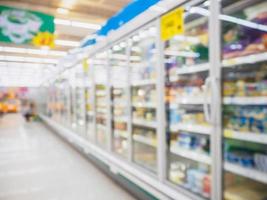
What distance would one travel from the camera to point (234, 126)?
6.11 ft

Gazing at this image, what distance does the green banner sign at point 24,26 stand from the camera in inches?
211

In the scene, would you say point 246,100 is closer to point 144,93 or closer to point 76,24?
point 144,93

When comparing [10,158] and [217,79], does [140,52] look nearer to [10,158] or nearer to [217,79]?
[217,79]

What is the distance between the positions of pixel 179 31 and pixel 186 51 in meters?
0.43

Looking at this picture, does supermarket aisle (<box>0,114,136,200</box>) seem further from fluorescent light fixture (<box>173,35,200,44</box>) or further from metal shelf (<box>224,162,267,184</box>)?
fluorescent light fixture (<box>173,35,200,44</box>)

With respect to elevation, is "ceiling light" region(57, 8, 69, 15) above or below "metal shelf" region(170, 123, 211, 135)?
above

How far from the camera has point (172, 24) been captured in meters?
2.22

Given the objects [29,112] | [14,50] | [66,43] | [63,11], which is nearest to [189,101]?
[63,11]

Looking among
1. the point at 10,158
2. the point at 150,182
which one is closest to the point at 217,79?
the point at 150,182

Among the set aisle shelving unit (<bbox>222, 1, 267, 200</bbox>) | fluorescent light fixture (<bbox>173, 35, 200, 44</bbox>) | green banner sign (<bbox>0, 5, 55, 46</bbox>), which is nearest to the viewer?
aisle shelving unit (<bbox>222, 1, 267, 200</bbox>)

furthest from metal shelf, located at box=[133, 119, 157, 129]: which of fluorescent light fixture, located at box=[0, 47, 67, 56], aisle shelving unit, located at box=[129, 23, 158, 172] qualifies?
fluorescent light fixture, located at box=[0, 47, 67, 56]

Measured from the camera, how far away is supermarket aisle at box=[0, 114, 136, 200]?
2.97 meters

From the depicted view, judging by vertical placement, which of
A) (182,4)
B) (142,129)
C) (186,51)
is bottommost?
(142,129)

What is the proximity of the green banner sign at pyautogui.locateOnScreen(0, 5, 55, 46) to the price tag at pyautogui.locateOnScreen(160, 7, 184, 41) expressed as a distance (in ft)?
13.7
